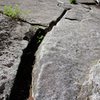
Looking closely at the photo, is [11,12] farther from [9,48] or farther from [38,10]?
[9,48]

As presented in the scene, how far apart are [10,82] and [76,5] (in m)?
4.92

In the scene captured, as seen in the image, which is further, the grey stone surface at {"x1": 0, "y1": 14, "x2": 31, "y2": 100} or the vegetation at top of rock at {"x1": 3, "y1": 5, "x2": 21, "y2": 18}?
the vegetation at top of rock at {"x1": 3, "y1": 5, "x2": 21, "y2": 18}

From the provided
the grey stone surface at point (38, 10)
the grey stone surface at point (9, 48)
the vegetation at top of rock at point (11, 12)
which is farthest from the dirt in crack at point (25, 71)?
the vegetation at top of rock at point (11, 12)

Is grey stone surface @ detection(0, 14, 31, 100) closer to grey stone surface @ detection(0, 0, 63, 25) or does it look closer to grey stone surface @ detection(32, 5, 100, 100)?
grey stone surface @ detection(32, 5, 100, 100)

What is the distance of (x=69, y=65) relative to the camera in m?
4.38

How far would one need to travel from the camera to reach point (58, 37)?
17.6 ft

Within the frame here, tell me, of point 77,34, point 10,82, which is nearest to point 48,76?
point 10,82

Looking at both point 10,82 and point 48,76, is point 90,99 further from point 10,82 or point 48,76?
point 10,82

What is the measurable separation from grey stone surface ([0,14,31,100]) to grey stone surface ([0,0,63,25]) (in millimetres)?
531

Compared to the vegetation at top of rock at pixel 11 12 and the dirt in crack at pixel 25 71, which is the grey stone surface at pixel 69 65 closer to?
the dirt in crack at pixel 25 71

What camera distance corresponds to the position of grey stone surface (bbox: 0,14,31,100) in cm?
406

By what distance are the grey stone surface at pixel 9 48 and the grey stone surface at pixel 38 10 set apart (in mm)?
531

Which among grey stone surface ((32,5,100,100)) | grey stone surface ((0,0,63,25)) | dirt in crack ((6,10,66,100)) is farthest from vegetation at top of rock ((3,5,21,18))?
grey stone surface ((32,5,100,100))

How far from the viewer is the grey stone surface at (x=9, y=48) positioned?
406cm
